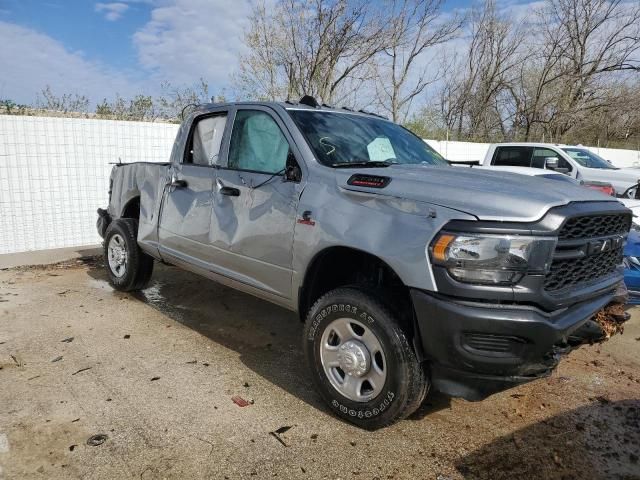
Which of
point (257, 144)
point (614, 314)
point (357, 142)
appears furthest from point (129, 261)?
point (614, 314)

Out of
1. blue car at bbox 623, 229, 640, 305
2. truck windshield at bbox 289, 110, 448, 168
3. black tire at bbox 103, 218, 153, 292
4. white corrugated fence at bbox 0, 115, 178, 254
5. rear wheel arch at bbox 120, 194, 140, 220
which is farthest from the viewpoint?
white corrugated fence at bbox 0, 115, 178, 254

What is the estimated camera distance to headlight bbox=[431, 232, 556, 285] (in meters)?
2.39

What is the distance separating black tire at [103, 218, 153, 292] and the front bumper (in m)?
3.80

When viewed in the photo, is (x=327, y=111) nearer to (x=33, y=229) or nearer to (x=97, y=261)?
(x=97, y=261)

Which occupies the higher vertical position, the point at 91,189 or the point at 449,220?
the point at 449,220

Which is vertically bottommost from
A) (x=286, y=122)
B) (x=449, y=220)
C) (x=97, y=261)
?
(x=97, y=261)

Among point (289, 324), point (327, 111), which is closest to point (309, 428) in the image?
point (289, 324)

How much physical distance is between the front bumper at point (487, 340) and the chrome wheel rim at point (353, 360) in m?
0.35

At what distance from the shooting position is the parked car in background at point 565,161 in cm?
1051

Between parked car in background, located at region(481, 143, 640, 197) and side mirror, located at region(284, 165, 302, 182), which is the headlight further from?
parked car in background, located at region(481, 143, 640, 197)

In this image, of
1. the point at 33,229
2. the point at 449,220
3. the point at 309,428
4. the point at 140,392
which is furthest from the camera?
the point at 33,229

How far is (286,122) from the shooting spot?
362cm

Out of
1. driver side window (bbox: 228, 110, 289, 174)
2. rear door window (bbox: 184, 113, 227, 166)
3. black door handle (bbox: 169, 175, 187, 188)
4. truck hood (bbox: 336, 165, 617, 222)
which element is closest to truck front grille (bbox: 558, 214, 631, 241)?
truck hood (bbox: 336, 165, 617, 222)

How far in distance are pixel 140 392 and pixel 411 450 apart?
6.04ft
